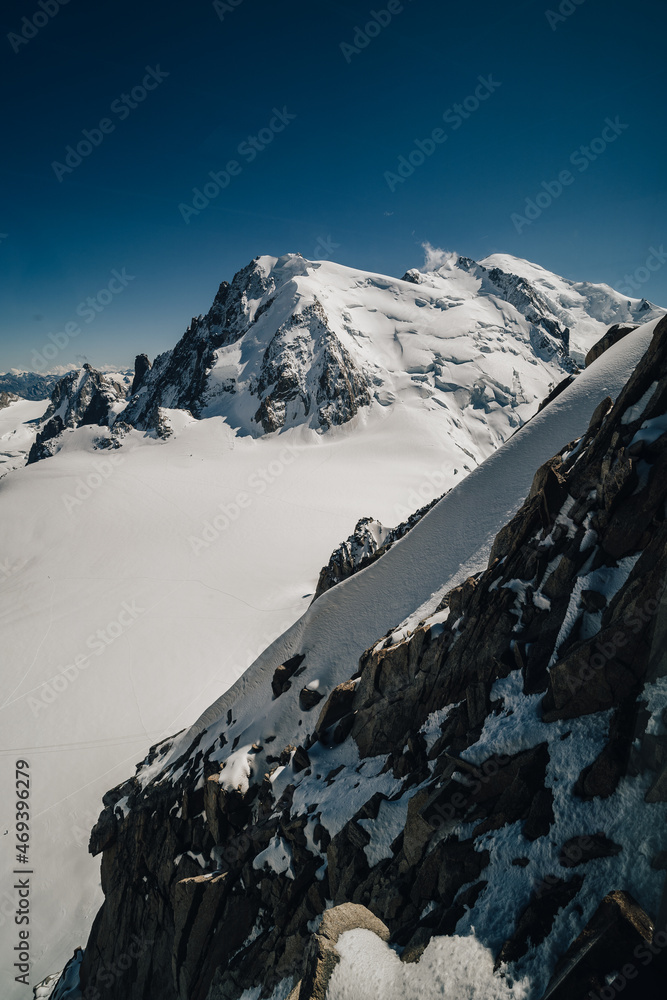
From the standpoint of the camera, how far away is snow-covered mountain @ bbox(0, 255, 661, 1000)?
24953 mm

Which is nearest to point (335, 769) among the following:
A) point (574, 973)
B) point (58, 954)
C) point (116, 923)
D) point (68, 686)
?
point (574, 973)

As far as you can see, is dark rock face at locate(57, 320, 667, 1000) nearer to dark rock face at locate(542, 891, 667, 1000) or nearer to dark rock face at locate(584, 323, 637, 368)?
dark rock face at locate(542, 891, 667, 1000)

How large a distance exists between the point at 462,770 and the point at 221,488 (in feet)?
186

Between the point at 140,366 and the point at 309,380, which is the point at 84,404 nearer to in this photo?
the point at 140,366

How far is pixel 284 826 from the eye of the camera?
10102 mm

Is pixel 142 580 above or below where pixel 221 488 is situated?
below

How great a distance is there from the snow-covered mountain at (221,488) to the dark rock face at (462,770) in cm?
457

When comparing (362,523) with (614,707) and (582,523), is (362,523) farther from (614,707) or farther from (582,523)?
(614,707)

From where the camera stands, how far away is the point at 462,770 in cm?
724

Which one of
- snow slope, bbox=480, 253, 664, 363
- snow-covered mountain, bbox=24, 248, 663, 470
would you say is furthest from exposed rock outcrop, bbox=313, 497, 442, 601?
snow slope, bbox=480, 253, 664, 363

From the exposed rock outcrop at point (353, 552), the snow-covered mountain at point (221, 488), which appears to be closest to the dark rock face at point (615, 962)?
the snow-covered mountain at point (221, 488)

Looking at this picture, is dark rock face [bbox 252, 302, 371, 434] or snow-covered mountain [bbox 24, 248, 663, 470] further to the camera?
snow-covered mountain [bbox 24, 248, 663, 470]

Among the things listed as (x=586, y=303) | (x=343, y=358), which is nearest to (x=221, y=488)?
(x=343, y=358)

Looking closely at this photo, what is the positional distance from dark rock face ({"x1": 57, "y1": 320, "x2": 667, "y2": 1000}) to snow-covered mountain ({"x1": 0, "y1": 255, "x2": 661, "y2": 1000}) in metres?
4.57
